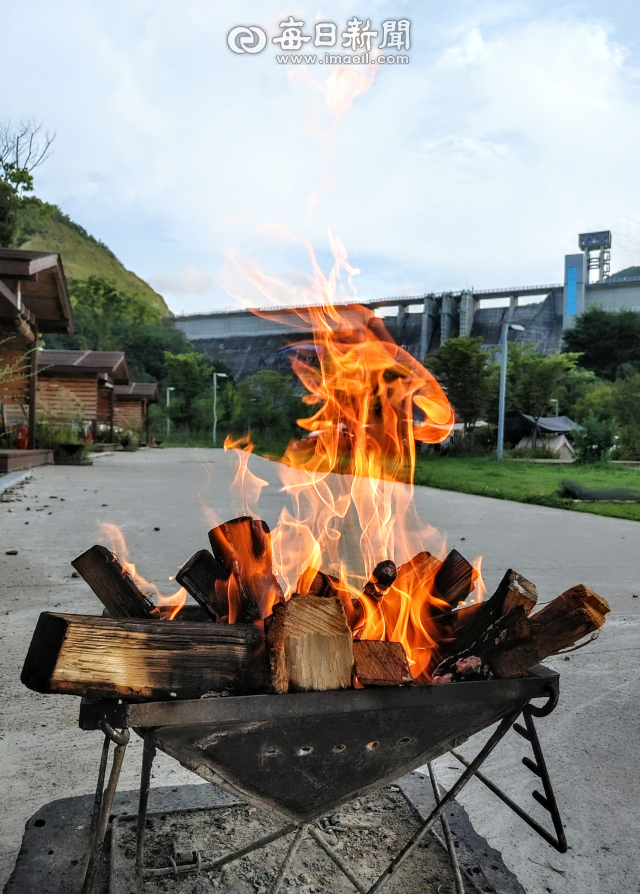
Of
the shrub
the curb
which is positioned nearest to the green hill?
the shrub

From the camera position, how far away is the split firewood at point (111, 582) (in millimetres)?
1701

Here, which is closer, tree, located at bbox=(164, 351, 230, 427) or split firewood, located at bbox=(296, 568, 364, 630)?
split firewood, located at bbox=(296, 568, 364, 630)

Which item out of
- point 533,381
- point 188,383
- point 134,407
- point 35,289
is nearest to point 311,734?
point 35,289

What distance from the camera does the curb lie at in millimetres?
9742

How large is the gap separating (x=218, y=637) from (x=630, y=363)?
63968mm

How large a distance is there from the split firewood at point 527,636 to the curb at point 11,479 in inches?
359

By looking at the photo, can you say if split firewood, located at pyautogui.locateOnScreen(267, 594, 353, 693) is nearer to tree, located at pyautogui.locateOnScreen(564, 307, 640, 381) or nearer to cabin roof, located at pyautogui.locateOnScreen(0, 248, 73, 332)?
cabin roof, located at pyautogui.locateOnScreen(0, 248, 73, 332)

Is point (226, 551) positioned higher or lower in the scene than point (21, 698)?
higher

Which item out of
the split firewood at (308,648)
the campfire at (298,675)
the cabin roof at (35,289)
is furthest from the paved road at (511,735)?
the cabin roof at (35,289)

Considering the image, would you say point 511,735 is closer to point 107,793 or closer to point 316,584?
point 316,584

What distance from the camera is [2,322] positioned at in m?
13.6

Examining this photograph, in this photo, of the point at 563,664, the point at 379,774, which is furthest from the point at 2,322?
the point at 379,774

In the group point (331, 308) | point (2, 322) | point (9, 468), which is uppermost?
point (2, 322)

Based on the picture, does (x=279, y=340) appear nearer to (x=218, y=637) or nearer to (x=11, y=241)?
(x=11, y=241)
